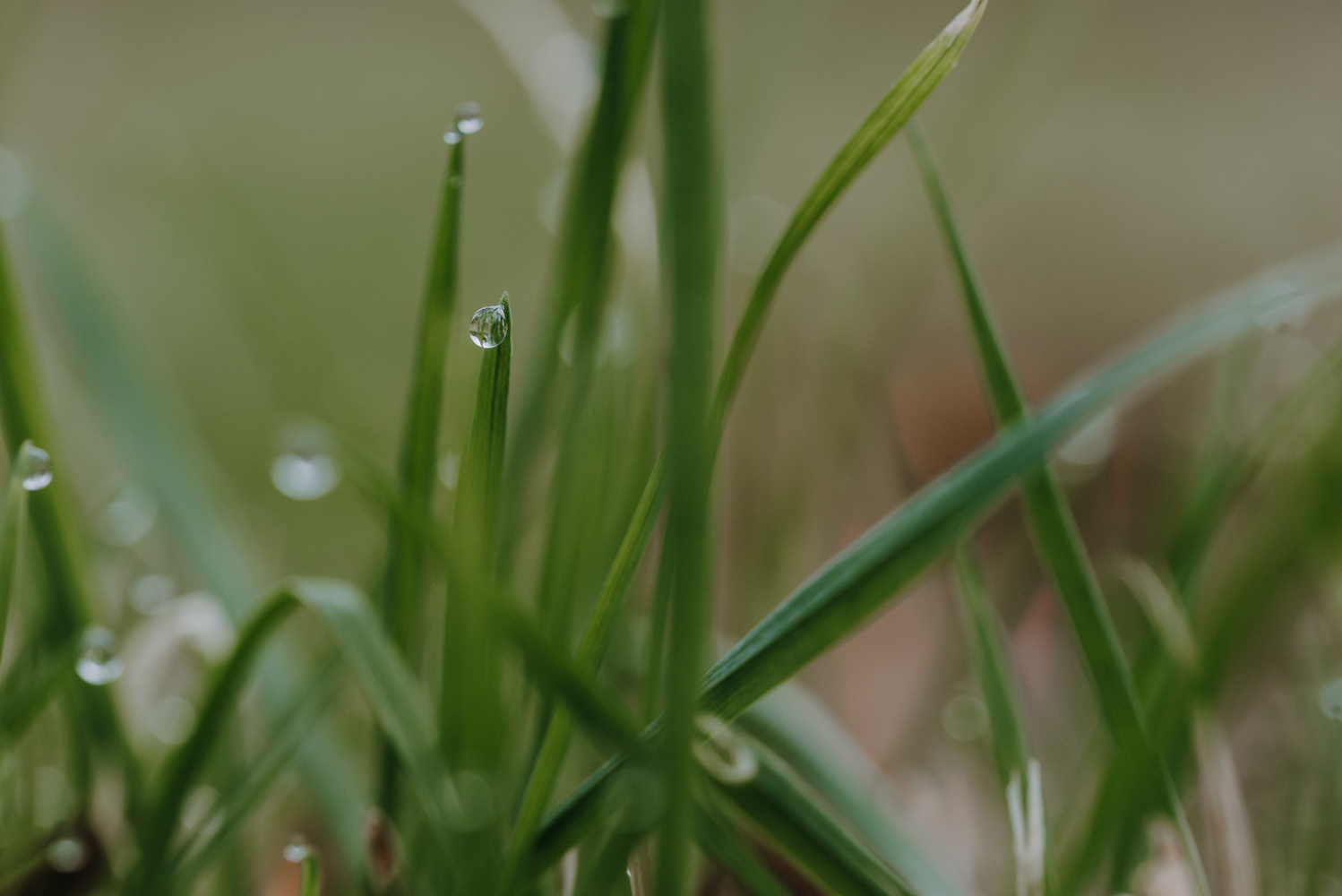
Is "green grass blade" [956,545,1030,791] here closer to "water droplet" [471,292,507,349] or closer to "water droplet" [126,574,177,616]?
"water droplet" [471,292,507,349]

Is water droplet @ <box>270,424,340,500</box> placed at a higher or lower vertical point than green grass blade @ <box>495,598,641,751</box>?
higher

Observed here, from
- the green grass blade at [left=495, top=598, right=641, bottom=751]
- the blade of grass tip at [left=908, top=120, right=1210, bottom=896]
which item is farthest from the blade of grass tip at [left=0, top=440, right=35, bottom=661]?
the blade of grass tip at [left=908, top=120, right=1210, bottom=896]

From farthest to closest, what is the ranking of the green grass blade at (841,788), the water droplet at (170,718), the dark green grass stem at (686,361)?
the water droplet at (170,718)
the green grass blade at (841,788)
the dark green grass stem at (686,361)

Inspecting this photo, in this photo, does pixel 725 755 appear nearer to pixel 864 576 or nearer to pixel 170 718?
pixel 864 576

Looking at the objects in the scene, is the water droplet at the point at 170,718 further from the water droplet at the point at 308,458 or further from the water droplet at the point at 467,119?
the water droplet at the point at 467,119

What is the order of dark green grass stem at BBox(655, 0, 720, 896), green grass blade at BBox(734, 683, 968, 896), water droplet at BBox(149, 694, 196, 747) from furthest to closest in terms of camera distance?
1. water droplet at BBox(149, 694, 196, 747)
2. green grass blade at BBox(734, 683, 968, 896)
3. dark green grass stem at BBox(655, 0, 720, 896)

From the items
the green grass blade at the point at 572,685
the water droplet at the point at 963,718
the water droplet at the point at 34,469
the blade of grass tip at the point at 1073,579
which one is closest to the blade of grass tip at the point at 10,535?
the water droplet at the point at 34,469
